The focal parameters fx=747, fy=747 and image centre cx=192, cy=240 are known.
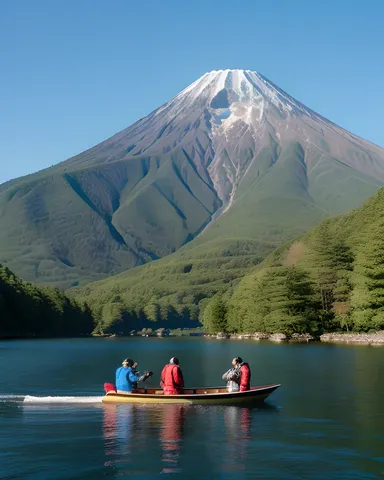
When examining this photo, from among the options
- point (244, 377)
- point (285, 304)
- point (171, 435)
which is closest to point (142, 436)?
point (171, 435)

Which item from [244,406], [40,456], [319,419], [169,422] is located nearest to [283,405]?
[244,406]

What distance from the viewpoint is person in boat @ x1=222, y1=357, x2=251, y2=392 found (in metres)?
40.0

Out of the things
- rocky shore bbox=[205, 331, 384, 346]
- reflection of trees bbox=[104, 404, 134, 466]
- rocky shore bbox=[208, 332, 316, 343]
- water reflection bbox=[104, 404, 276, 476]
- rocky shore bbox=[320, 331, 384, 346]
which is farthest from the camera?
rocky shore bbox=[208, 332, 316, 343]

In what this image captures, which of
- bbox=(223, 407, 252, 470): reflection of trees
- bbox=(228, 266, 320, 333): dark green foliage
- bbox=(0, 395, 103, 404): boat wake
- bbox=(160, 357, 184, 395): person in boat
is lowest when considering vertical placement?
bbox=(223, 407, 252, 470): reflection of trees

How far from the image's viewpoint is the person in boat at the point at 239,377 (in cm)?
3998

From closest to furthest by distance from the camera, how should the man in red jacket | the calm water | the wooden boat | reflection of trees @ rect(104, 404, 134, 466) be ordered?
the calm water, reflection of trees @ rect(104, 404, 134, 466), the wooden boat, the man in red jacket

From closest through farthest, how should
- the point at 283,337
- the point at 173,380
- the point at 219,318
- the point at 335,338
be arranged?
the point at 173,380, the point at 335,338, the point at 283,337, the point at 219,318

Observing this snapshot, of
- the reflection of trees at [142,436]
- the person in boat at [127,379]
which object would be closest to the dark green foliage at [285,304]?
the person in boat at [127,379]

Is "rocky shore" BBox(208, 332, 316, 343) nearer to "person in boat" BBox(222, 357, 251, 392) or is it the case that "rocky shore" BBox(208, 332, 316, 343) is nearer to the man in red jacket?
"person in boat" BBox(222, 357, 251, 392)

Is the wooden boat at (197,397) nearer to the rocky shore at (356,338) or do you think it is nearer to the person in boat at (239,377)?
the person in boat at (239,377)

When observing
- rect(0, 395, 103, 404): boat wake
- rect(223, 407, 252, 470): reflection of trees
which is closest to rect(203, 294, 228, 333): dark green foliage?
rect(0, 395, 103, 404): boat wake

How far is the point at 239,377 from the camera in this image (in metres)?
40.2

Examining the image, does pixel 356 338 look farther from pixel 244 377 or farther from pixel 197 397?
pixel 197 397

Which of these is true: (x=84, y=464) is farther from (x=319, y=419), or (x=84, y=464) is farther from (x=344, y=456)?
(x=319, y=419)
